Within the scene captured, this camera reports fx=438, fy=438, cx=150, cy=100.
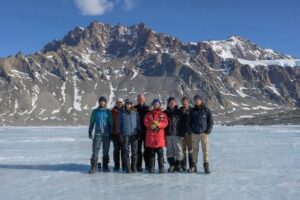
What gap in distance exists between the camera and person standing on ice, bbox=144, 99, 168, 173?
13.8m

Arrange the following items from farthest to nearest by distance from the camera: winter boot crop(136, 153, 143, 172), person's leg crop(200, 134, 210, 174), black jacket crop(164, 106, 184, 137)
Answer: winter boot crop(136, 153, 143, 172) < black jacket crop(164, 106, 184, 137) < person's leg crop(200, 134, 210, 174)

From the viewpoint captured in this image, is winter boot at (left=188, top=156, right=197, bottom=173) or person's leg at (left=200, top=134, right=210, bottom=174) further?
winter boot at (left=188, top=156, right=197, bottom=173)

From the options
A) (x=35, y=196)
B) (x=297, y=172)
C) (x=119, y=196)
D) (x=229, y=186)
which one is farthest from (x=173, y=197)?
Answer: (x=297, y=172)

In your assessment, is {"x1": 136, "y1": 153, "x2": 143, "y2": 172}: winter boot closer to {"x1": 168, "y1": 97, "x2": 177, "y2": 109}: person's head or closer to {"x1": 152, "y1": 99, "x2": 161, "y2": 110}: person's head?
{"x1": 152, "y1": 99, "x2": 161, "y2": 110}: person's head

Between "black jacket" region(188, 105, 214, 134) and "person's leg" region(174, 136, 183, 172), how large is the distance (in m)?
0.50

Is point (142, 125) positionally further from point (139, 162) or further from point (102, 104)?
point (102, 104)

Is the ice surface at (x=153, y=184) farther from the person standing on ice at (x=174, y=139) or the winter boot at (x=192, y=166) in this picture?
the person standing on ice at (x=174, y=139)

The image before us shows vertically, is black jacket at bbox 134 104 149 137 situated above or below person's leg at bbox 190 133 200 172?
above

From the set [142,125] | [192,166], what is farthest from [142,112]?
[192,166]

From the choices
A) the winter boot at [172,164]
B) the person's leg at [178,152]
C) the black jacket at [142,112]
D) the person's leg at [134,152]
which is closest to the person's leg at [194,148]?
the person's leg at [178,152]

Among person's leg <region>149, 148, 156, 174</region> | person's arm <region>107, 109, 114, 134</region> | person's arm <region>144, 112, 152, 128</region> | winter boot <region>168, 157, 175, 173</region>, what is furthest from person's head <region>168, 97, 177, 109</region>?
person's arm <region>107, 109, 114, 134</region>

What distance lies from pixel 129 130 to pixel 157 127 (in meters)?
0.98

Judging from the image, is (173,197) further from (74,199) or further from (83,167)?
(83,167)

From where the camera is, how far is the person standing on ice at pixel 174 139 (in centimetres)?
1409
